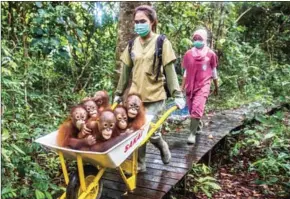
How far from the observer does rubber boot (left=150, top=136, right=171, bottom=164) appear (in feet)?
13.9

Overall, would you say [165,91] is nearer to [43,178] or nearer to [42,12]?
[43,178]

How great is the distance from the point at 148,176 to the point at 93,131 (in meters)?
1.30

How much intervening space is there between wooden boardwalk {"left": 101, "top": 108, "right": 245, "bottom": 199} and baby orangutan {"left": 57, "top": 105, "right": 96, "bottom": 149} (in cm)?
83

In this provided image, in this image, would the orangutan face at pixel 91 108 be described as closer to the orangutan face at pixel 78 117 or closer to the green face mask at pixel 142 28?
the orangutan face at pixel 78 117

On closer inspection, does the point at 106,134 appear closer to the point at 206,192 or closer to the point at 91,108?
the point at 91,108

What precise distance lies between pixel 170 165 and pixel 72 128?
1744 millimetres

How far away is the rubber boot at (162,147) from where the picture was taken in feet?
13.9

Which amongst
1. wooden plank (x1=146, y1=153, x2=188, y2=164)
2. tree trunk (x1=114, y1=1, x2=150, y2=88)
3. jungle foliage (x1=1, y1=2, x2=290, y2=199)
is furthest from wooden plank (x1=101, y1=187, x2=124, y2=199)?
tree trunk (x1=114, y1=1, x2=150, y2=88)

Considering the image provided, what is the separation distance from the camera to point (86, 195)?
321 centimetres

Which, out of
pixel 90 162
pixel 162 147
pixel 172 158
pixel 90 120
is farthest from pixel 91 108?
pixel 172 158

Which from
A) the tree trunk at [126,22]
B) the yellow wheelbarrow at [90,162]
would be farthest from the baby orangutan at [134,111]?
the tree trunk at [126,22]

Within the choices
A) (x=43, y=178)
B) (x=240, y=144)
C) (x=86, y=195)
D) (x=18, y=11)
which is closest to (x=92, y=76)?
(x=18, y=11)

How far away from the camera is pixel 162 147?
172 inches

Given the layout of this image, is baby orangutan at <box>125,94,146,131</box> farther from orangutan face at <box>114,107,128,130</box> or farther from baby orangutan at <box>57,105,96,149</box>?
baby orangutan at <box>57,105,96,149</box>
